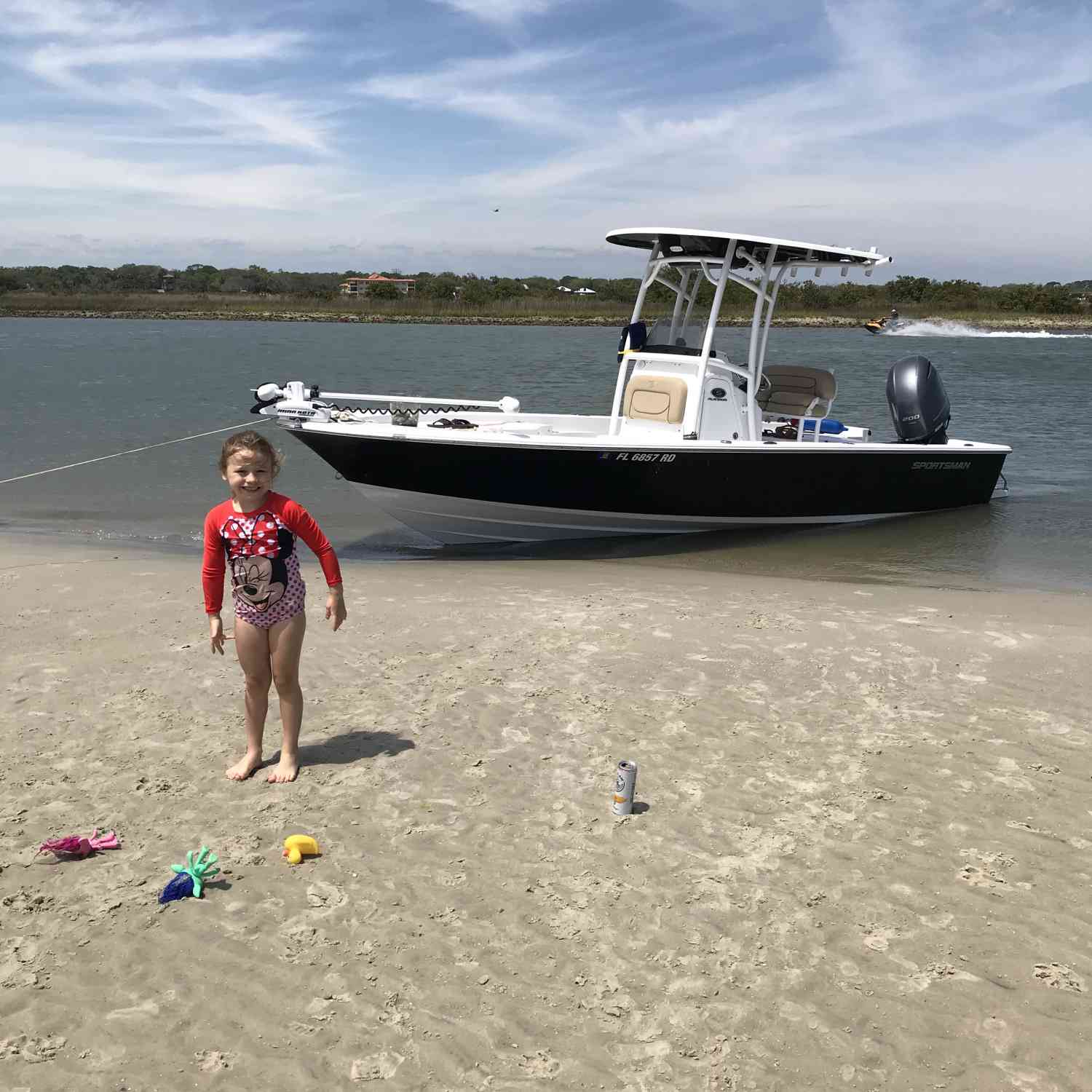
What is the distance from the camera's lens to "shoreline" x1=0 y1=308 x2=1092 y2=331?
9838 centimetres

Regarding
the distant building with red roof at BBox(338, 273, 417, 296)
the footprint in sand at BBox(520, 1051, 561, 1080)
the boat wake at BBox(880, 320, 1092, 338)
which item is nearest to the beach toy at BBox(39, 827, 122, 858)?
the footprint in sand at BBox(520, 1051, 561, 1080)

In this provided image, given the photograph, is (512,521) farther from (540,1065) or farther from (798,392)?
(540,1065)

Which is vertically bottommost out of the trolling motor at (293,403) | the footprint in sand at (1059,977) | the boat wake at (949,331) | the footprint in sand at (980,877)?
the footprint in sand at (1059,977)

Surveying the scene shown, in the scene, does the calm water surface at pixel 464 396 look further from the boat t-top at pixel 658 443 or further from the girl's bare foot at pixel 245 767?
the girl's bare foot at pixel 245 767

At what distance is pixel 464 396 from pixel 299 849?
24.1 meters

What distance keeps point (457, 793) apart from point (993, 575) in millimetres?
8405

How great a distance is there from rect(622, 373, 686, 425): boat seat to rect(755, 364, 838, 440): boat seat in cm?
172

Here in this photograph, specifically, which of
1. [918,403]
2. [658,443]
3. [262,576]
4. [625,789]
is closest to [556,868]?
[625,789]

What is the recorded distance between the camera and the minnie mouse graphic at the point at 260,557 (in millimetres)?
4398

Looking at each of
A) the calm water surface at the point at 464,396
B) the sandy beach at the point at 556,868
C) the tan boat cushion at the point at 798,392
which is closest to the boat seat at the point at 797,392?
the tan boat cushion at the point at 798,392

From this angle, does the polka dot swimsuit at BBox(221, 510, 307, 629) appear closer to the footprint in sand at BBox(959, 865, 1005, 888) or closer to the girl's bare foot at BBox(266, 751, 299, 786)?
the girl's bare foot at BBox(266, 751, 299, 786)

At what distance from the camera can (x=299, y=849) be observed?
4.12 m

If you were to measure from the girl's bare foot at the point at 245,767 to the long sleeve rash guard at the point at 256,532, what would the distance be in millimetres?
891

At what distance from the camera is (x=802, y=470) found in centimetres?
1202
